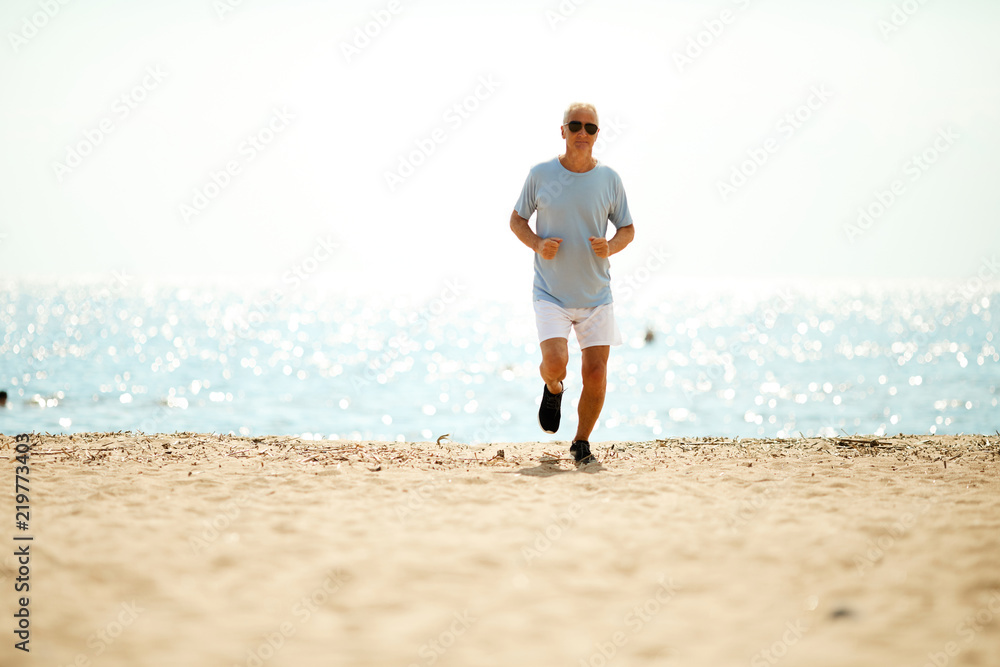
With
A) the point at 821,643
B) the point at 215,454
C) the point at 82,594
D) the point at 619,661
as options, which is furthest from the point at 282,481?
the point at 821,643

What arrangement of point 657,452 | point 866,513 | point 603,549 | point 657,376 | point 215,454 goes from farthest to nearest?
1. point 657,376
2. point 657,452
3. point 215,454
4. point 866,513
5. point 603,549

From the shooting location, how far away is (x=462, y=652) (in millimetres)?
2766

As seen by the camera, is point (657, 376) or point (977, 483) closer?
point (977, 483)

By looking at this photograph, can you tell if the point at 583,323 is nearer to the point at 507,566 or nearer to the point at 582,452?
the point at 582,452

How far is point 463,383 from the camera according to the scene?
114ft

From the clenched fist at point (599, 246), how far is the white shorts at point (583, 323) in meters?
0.43

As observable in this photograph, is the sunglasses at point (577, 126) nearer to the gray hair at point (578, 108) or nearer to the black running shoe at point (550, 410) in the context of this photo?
the gray hair at point (578, 108)

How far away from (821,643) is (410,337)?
224 feet

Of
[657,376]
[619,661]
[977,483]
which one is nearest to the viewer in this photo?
[619,661]

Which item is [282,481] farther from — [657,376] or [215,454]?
[657,376]

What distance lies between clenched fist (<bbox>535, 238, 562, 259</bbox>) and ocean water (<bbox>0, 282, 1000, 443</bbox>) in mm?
2972

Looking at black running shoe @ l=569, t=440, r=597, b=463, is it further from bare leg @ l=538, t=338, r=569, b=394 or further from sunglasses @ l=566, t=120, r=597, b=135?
sunglasses @ l=566, t=120, r=597, b=135

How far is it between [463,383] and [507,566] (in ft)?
102

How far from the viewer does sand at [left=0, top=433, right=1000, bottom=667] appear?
2805 millimetres
